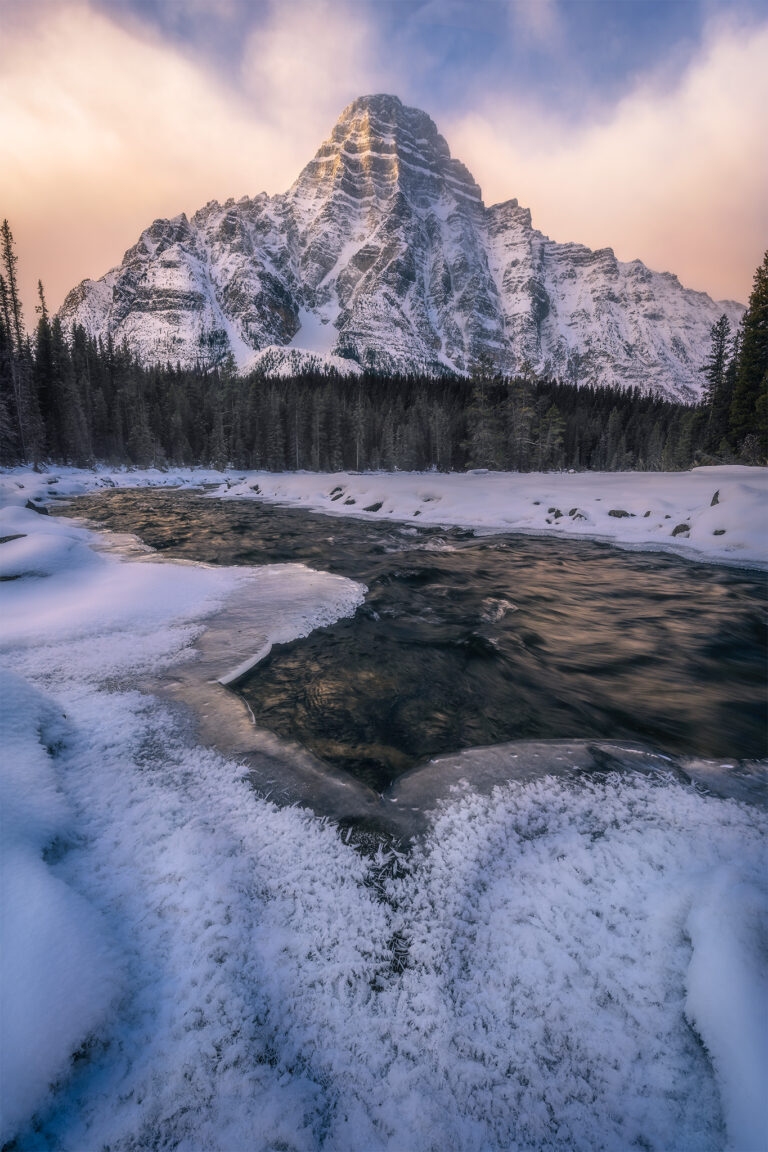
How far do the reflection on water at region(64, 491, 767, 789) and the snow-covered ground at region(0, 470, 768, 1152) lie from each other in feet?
2.89

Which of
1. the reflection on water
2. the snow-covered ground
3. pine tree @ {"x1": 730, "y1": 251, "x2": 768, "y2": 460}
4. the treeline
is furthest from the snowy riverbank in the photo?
the treeline

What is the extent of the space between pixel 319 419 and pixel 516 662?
61925 mm

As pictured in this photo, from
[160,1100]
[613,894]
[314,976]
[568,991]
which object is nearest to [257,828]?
[314,976]

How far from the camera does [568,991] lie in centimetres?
171

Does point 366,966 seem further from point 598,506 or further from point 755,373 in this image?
point 755,373

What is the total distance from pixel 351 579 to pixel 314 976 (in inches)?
288

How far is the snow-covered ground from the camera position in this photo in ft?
4.45

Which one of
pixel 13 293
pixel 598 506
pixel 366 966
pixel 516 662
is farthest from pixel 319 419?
pixel 366 966

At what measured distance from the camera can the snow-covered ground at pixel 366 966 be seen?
136 cm

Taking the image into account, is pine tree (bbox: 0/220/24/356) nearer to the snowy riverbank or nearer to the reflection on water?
the snowy riverbank

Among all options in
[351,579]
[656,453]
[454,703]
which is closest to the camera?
[454,703]

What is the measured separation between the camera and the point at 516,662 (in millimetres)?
5285

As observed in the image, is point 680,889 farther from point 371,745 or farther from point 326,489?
point 326,489

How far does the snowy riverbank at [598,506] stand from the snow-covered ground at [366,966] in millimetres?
12416
